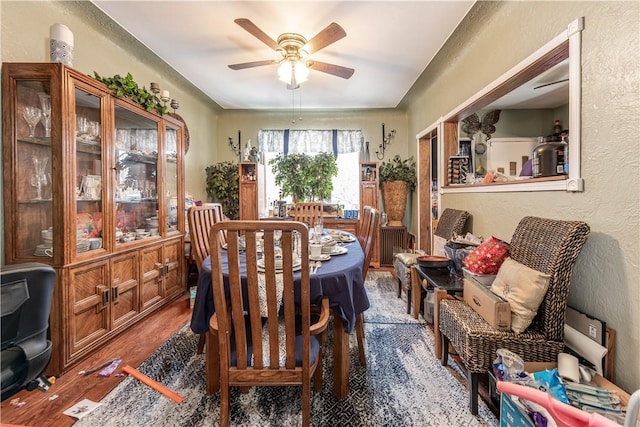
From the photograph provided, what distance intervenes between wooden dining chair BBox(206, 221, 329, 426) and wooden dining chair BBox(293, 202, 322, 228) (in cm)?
194

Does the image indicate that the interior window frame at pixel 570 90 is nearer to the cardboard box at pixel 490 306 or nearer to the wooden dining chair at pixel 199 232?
the cardboard box at pixel 490 306

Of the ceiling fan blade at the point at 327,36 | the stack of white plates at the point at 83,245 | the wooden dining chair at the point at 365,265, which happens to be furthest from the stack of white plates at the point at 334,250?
the stack of white plates at the point at 83,245

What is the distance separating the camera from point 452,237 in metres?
2.84

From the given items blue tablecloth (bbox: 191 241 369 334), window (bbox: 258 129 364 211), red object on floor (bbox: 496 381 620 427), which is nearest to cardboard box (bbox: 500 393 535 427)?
red object on floor (bbox: 496 381 620 427)

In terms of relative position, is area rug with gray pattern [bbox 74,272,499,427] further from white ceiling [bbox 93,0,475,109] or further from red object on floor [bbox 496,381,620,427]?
white ceiling [bbox 93,0,475,109]

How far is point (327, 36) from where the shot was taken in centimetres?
219

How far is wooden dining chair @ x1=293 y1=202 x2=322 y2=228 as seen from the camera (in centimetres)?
329

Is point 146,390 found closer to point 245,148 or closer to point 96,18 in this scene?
point 96,18

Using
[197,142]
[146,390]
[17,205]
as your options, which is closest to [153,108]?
[17,205]

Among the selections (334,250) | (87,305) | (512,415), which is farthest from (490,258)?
(87,305)

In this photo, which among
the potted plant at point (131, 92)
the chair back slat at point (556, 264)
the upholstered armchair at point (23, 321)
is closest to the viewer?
the upholstered armchair at point (23, 321)

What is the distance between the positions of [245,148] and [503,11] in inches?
161

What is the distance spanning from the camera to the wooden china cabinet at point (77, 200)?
1826 mm

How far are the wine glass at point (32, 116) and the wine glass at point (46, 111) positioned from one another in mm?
34
